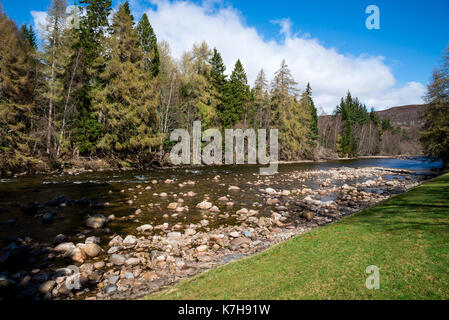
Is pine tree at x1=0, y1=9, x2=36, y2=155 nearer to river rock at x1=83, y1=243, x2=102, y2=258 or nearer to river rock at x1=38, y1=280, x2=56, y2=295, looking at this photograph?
river rock at x1=83, y1=243, x2=102, y2=258

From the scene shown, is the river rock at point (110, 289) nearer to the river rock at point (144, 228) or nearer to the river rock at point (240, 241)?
the river rock at point (144, 228)

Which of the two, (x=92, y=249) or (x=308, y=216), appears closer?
(x=92, y=249)

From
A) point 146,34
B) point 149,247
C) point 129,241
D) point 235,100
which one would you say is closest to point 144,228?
point 129,241

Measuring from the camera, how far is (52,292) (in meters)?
4.65

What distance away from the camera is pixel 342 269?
12.8 ft

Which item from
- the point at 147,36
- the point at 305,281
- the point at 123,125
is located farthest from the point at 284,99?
the point at 305,281

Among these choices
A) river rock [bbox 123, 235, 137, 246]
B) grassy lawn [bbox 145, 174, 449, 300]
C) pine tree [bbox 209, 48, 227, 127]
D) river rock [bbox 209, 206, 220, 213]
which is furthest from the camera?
pine tree [bbox 209, 48, 227, 127]

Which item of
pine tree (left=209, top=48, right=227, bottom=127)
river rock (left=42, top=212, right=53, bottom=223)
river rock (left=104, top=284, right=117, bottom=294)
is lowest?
river rock (left=104, top=284, right=117, bottom=294)

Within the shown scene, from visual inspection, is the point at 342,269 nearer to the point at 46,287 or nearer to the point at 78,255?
the point at 46,287

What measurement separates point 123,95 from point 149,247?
21.9m

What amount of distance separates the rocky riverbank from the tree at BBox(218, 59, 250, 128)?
28221mm

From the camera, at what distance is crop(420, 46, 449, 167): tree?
85.8 ft

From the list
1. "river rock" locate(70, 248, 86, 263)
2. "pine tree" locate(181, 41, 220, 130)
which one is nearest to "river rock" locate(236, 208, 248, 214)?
"river rock" locate(70, 248, 86, 263)
